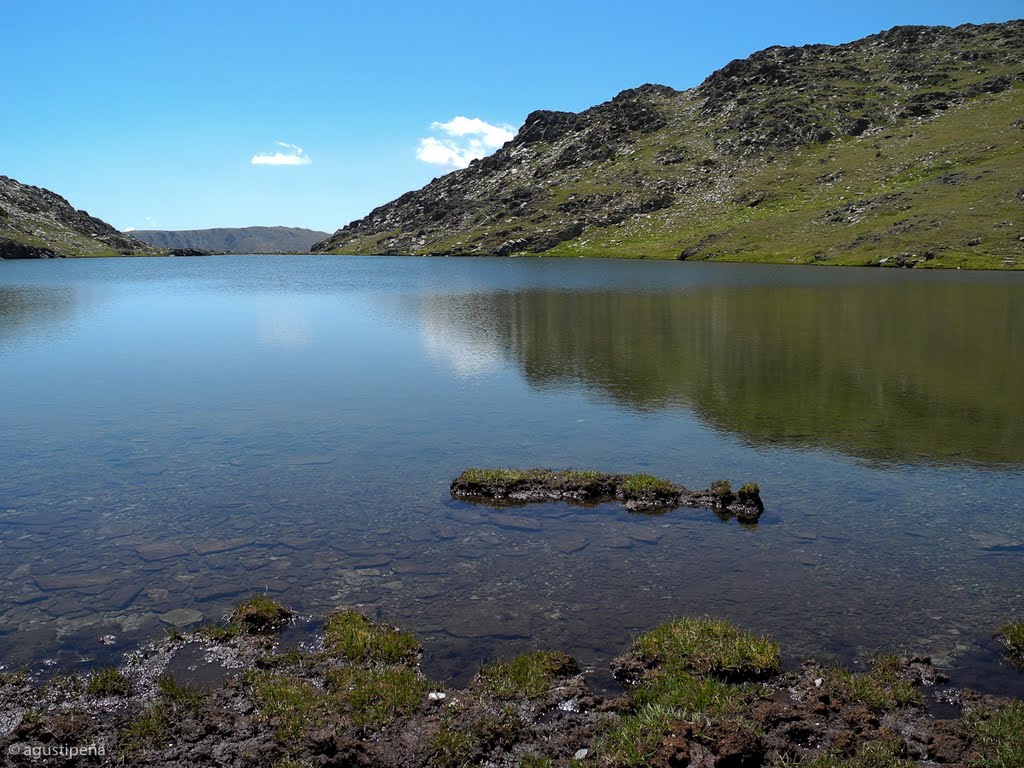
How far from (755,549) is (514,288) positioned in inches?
3474

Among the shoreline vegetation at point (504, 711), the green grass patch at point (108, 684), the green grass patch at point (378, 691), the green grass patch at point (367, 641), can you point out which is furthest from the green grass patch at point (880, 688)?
the green grass patch at point (108, 684)

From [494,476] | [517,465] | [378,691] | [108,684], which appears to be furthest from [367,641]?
[517,465]

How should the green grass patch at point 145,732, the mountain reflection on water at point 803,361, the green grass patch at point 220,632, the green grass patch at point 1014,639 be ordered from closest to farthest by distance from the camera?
the green grass patch at point 145,732, the green grass patch at point 1014,639, the green grass patch at point 220,632, the mountain reflection on water at point 803,361

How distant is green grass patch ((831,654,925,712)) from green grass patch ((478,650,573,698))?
4653 millimetres

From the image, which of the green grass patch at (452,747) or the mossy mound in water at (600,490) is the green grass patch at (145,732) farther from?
the mossy mound in water at (600,490)

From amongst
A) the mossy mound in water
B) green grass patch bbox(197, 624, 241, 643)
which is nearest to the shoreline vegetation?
green grass patch bbox(197, 624, 241, 643)

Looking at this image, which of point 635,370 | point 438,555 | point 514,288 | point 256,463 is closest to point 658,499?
point 438,555

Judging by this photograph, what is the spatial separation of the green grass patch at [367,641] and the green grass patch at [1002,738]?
9.11m

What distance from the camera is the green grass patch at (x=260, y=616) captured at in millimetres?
13984

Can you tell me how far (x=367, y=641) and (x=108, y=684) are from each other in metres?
4.36

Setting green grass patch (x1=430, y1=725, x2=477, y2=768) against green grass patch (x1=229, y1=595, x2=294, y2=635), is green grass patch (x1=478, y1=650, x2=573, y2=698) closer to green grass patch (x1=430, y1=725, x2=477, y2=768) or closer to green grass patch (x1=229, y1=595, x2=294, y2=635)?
green grass patch (x1=430, y1=725, x2=477, y2=768)

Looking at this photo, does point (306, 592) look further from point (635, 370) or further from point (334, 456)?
point (635, 370)

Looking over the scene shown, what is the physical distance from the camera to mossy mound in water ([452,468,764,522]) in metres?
20.9

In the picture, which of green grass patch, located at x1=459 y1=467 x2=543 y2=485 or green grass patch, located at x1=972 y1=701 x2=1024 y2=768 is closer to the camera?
green grass patch, located at x1=972 y1=701 x2=1024 y2=768
